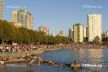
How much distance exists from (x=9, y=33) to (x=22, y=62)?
178 ft

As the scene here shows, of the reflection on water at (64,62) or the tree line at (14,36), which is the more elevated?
the tree line at (14,36)

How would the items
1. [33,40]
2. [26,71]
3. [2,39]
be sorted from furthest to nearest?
1. [33,40]
2. [2,39]
3. [26,71]

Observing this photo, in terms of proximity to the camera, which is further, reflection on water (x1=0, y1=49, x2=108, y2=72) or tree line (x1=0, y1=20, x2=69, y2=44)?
tree line (x1=0, y1=20, x2=69, y2=44)

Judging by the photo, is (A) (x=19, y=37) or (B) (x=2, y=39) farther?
(A) (x=19, y=37)

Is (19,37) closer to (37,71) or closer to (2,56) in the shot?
(2,56)

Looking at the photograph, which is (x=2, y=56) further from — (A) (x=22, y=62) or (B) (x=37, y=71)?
(B) (x=37, y=71)

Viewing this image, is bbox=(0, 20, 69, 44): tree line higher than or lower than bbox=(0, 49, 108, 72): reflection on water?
higher

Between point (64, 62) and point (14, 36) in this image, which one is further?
point (14, 36)

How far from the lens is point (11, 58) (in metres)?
65.8

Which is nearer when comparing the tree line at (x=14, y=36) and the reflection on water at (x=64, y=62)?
the reflection on water at (x=64, y=62)

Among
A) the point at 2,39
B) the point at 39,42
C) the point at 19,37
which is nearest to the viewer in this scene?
the point at 2,39

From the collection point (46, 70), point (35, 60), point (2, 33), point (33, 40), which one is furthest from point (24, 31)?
point (46, 70)

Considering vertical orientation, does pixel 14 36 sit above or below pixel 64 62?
above

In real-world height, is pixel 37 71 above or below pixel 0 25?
below
